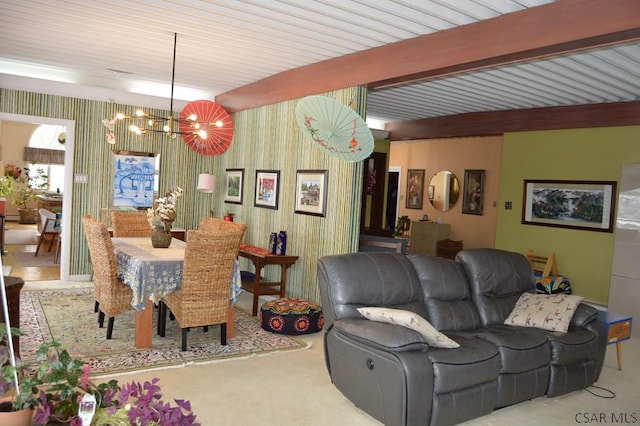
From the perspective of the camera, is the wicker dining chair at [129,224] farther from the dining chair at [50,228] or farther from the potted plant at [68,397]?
the potted plant at [68,397]

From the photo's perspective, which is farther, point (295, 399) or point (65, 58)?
point (65, 58)

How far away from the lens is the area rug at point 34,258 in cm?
761

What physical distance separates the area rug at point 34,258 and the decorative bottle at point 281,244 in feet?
12.9

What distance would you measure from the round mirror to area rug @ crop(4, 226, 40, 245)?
7.71 m

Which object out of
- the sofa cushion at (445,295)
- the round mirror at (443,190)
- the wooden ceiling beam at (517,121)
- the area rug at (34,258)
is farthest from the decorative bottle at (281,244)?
the round mirror at (443,190)

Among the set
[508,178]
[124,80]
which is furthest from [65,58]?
[508,178]

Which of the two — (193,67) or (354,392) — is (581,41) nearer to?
(354,392)

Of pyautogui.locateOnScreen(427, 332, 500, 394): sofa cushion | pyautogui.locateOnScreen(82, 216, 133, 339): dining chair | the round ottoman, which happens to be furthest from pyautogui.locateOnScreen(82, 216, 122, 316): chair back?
pyautogui.locateOnScreen(427, 332, 500, 394): sofa cushion

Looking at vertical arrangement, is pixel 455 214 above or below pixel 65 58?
below

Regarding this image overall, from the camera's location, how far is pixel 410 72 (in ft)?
14.1

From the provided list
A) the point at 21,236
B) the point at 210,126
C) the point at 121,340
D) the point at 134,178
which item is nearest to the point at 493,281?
the point at 121,340

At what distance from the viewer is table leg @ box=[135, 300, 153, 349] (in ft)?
13.7

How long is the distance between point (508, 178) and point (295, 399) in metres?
5.30

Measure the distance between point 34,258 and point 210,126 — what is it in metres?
4.09
